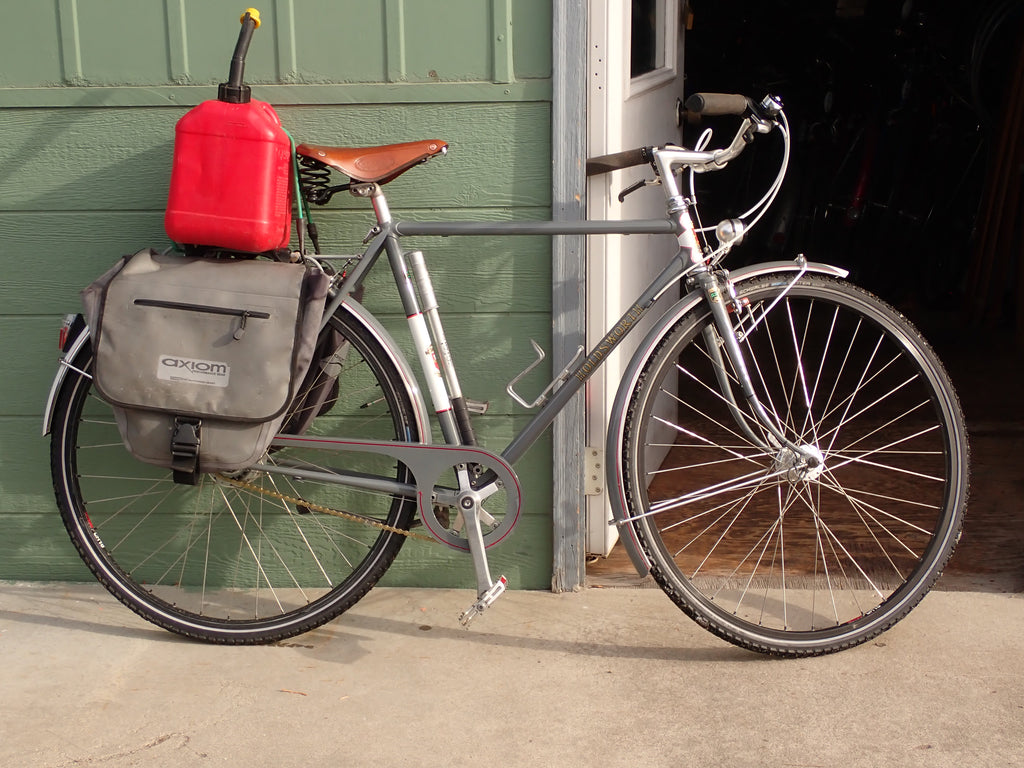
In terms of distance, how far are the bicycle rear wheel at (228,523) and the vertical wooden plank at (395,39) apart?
618mm

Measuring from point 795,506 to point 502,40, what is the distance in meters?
1.69

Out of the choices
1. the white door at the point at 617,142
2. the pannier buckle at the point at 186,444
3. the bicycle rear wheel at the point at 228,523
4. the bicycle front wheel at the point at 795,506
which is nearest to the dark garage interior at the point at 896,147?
the bicycle front wheel at the point at 795,506

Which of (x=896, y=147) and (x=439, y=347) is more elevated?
(x=896, y=147)

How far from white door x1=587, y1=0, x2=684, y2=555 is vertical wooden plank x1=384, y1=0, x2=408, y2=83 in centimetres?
41

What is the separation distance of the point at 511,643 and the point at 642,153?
1.08m

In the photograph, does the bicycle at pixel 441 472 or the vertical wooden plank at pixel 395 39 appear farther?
the vertical wooden plank at pixel 395 39

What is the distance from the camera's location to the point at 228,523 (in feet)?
8.40

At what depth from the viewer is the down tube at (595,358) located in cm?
210

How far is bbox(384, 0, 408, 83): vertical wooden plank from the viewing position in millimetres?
2309

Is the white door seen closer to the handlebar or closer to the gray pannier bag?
the handlebar

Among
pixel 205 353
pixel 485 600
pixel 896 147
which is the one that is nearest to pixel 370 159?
pixel 205 353

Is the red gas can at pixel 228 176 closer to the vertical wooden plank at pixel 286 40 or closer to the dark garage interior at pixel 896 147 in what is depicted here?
the vertical wooden plank at pixel 286 40

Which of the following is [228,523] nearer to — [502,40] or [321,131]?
[321,131]

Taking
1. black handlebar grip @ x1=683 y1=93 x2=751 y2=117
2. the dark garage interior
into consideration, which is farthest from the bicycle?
the dark garage interior
